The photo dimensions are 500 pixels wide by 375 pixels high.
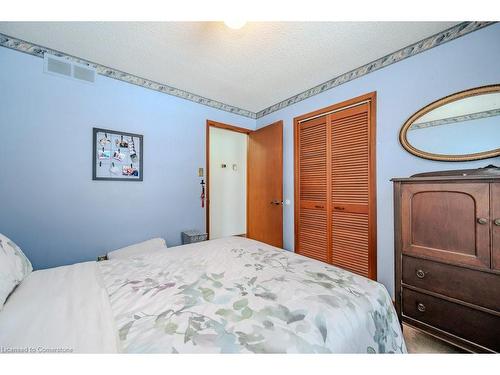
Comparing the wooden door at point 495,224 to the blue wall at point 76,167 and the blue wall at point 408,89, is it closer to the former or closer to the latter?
the blue wall at point 408,89

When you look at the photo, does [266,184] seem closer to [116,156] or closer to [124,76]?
[116,156]

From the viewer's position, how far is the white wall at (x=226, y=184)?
4383mm

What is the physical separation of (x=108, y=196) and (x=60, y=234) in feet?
1.76

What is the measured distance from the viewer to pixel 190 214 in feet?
9.33

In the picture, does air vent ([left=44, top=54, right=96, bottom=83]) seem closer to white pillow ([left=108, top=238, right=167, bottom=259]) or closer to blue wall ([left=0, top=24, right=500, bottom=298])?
blue wall ([left=0, top=24, right=500, bottom=298])

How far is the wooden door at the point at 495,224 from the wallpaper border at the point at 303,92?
4.57ft

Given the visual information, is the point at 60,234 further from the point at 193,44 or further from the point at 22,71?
the point at 193,44

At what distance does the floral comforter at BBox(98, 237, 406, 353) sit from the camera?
0.66 metres

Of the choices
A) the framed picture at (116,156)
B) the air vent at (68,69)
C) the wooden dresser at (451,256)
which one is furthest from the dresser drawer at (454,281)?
the air vent at (68,69)

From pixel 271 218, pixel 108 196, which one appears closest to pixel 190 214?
pixel 108 196

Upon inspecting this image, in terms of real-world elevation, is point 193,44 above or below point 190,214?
above

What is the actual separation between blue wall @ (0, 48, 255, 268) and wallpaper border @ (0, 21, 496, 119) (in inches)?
2.9

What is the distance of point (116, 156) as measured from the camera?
2285 millimetres

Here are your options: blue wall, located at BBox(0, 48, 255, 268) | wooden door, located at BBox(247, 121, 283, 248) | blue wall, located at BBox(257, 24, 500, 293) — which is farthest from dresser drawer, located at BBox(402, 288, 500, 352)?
blue wall, located at BBox(0, 48, 255, 268)
